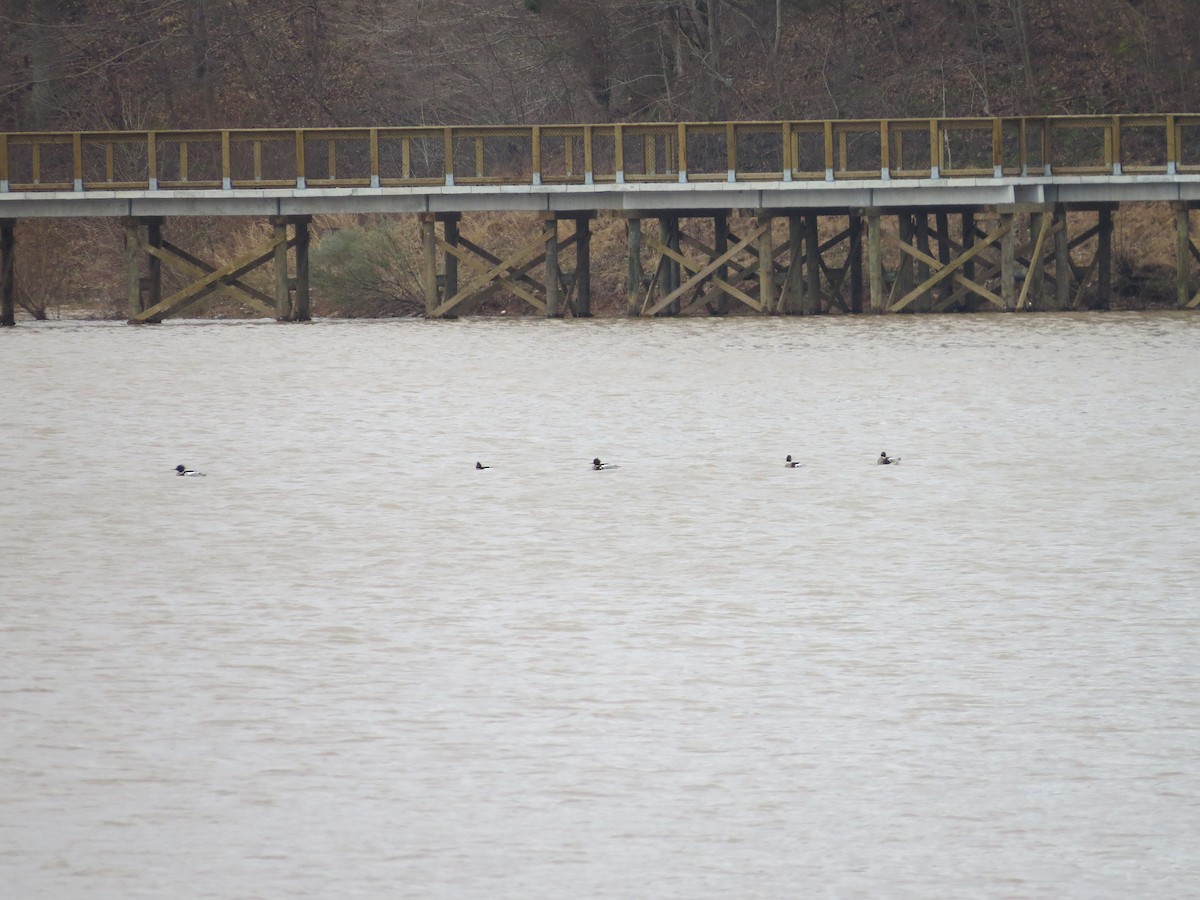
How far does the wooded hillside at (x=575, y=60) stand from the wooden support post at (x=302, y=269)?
528 inches

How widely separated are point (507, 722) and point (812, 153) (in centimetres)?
2830

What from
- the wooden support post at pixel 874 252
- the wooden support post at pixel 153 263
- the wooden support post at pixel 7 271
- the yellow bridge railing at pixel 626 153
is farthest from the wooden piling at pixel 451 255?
the wooden support post at pixel 7 271

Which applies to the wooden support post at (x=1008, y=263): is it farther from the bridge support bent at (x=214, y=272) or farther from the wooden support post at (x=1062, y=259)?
the bridge support bent at (x=214, y=272)

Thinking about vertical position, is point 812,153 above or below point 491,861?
above

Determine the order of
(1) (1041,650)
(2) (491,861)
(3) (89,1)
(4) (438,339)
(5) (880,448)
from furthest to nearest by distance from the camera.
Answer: (3) (89,1) → (4) (438,339) → (5) (880,448) → (1) (1041,650) → (2) (491,861)

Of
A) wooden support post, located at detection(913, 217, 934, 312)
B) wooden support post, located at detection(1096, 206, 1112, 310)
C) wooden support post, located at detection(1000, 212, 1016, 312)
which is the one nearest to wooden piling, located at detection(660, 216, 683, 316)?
wooden support post, located at detection(913, 217, 934, 312)

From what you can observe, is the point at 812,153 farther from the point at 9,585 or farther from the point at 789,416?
the point at 9,585

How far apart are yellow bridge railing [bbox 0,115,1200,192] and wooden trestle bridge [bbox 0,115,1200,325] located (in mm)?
40

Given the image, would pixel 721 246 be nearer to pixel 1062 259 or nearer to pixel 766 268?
pixel 766 268

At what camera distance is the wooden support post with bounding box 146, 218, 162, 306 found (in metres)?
40.4

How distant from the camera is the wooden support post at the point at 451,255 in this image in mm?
40219

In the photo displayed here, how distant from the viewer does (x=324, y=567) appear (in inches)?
574

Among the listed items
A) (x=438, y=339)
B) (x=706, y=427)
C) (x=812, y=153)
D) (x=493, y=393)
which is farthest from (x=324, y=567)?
(x=812, y=153)

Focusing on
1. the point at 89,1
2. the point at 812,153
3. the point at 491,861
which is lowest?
the point at 491,861
